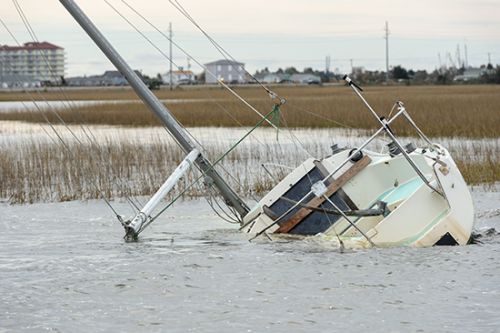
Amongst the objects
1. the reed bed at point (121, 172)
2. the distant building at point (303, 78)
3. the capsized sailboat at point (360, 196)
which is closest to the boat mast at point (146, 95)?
the capsized sailboat at point (360, 196)

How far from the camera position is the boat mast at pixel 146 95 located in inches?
621

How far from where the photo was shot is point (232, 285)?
13.4 metres

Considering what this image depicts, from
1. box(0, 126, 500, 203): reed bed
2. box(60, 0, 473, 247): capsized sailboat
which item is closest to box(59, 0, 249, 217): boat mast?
box(60, 0, 473, 247): capsized sailboat

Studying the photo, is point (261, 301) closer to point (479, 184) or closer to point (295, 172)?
point (295, 172)

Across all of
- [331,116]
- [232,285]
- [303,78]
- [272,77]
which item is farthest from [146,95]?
[272,77]

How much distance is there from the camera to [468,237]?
593 inches

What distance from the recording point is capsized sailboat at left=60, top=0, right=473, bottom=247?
580 inches

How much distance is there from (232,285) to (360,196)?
124 inches

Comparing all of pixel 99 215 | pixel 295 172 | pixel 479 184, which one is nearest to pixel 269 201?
pixel 295 172

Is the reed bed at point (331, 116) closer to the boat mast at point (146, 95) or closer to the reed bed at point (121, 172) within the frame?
the reed bed at point (121, 172)

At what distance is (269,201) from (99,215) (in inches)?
182

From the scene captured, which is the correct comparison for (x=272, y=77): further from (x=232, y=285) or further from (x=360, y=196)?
(x=232, y=285)

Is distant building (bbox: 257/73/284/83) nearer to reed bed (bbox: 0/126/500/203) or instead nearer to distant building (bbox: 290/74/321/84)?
distant building (bbox: 290/74/321/84)

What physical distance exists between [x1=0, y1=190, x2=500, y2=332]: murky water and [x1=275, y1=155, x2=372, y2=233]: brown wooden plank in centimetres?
28
